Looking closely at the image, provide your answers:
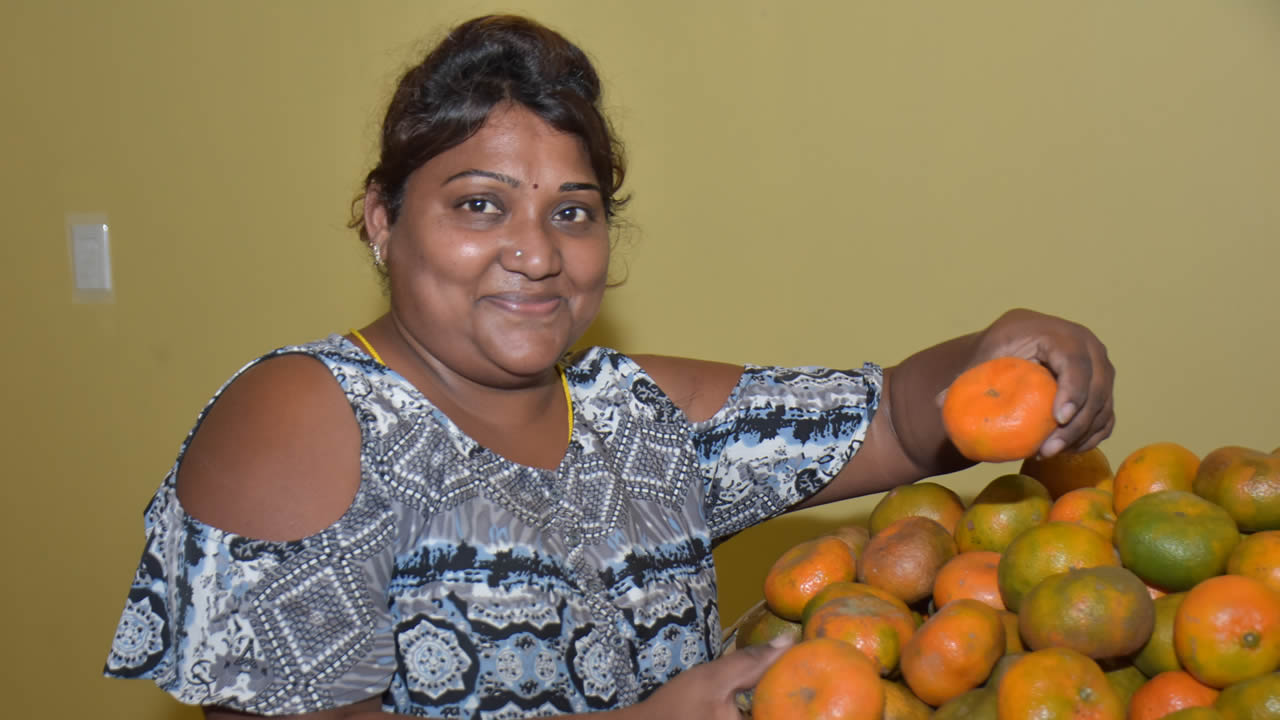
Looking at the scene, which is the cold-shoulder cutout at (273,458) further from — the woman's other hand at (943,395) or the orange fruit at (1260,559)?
the orange fruit at (1260,559)

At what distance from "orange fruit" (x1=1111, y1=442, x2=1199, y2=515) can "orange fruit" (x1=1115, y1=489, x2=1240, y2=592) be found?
11 cm

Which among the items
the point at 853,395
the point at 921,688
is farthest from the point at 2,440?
the point at 921,688

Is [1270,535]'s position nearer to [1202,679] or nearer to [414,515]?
[1202,679]

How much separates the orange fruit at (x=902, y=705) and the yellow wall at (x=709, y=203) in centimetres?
119

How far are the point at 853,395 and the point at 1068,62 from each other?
94 cm

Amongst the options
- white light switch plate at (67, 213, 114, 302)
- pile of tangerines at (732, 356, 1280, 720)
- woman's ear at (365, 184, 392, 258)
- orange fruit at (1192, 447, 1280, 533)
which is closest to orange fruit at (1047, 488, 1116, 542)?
pile of tangerines at (732, 356, 1280, 720)

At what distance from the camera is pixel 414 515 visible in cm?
119

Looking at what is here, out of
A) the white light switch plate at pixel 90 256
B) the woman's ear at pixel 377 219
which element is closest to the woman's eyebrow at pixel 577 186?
the woman's ear at pixel 377 219

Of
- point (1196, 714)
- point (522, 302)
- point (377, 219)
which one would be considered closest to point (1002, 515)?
point (1196, 714)

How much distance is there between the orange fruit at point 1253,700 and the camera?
34.4 inches

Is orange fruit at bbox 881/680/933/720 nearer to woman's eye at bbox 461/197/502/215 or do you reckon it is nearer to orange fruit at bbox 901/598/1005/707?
orange fruit at bbox 901/598/1005/707

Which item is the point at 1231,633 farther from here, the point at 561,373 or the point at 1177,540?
the point at 561,373

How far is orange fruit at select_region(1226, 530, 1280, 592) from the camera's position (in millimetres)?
994

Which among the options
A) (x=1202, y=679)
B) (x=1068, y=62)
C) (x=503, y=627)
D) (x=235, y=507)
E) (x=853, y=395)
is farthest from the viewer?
(x=1068, y=62)
